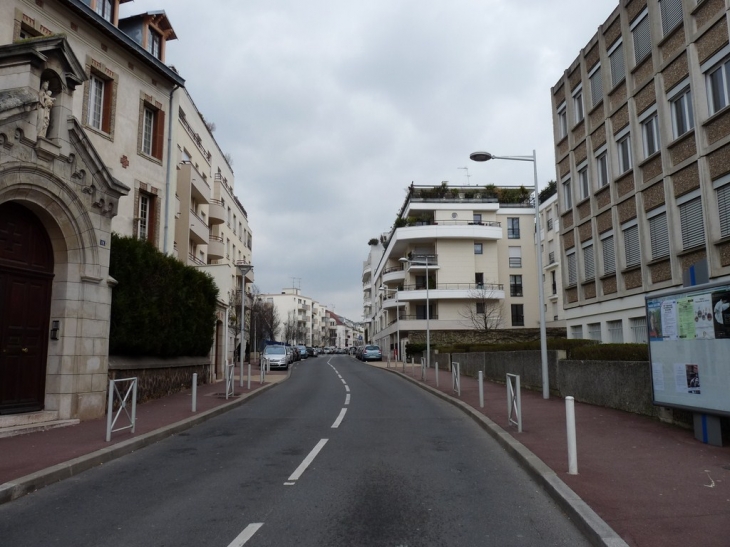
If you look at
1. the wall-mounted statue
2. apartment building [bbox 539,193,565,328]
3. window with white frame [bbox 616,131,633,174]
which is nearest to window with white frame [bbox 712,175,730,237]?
window with white frame [bbox 616,131,633,174]

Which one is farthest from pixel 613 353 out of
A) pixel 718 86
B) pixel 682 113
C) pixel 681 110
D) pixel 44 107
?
pixel 44 107

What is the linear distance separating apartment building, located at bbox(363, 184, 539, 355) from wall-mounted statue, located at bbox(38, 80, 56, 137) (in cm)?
4362

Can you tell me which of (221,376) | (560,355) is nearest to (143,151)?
(221,376)

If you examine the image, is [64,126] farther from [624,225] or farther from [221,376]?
[624,225]

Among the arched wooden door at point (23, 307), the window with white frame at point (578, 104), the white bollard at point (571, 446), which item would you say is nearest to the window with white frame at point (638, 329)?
the window with white frame at point (578, 104)

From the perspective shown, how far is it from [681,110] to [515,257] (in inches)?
1602

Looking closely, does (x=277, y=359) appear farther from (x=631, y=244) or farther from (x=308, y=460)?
(x=308, y=460)

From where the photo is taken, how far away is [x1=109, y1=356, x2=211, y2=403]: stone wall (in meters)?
14.0

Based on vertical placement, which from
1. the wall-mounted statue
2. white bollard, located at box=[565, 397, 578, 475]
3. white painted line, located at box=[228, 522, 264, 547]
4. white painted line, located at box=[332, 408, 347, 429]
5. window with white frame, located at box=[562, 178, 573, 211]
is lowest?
white painted line, located at box=[228, 522, 264, 547]

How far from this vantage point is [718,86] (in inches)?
627

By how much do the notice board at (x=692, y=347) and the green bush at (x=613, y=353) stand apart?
95.6 inches

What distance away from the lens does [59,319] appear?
11.4m

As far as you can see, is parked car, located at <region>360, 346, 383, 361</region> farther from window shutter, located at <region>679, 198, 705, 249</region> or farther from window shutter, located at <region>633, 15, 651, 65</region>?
window shutter, located at <region>679, 198, 705, 249</region>

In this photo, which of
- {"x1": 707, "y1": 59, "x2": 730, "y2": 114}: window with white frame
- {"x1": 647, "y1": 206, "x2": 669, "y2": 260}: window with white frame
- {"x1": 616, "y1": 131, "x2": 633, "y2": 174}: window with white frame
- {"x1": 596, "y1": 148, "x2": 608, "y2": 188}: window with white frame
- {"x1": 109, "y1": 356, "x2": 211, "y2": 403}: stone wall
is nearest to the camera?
{"x1": 109, "y1": 356, "x2": 211, "y2": 403}: stone wall
